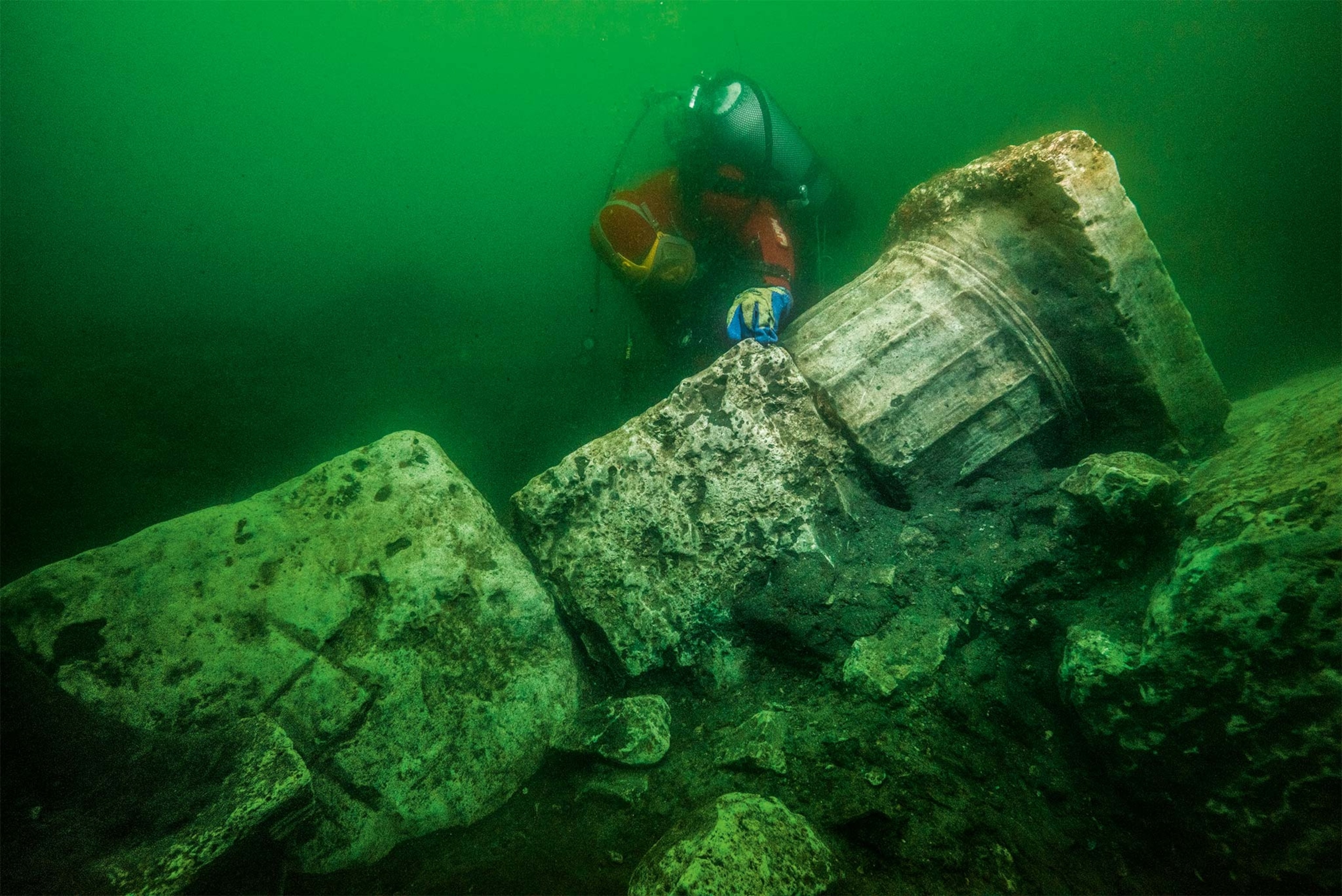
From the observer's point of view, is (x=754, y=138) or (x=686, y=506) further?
(x=754, y=138)

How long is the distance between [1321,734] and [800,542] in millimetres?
1307

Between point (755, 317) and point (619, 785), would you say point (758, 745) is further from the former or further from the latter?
point (755, 317)

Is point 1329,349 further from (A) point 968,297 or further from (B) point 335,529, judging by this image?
(B) point 335,529

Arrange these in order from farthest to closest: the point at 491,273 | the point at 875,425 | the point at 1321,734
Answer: the point at 491,273 → the point at 875,425 → the point at 1321,734

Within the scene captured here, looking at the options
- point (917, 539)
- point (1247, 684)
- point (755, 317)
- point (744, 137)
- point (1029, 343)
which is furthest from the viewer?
point (744, 137)

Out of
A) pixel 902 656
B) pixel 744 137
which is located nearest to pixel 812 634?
pixel 902 656

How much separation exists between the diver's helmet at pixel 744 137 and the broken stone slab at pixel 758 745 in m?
3.89

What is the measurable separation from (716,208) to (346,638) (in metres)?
3.88

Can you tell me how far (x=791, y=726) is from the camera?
1694 mm

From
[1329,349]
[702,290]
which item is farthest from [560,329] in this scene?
[1329,349]

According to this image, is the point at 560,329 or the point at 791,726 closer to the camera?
the point at 791,726

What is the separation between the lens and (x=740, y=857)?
122cm

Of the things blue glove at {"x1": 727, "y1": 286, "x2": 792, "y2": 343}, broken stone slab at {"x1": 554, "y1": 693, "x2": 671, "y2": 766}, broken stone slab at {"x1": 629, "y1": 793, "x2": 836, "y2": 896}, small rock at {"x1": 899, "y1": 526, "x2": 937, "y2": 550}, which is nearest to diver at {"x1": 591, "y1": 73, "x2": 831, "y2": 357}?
blue glove at {"x1": 727, "y1": 286, "x2": 792, "y2": 343}

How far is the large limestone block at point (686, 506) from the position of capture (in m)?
1.99
